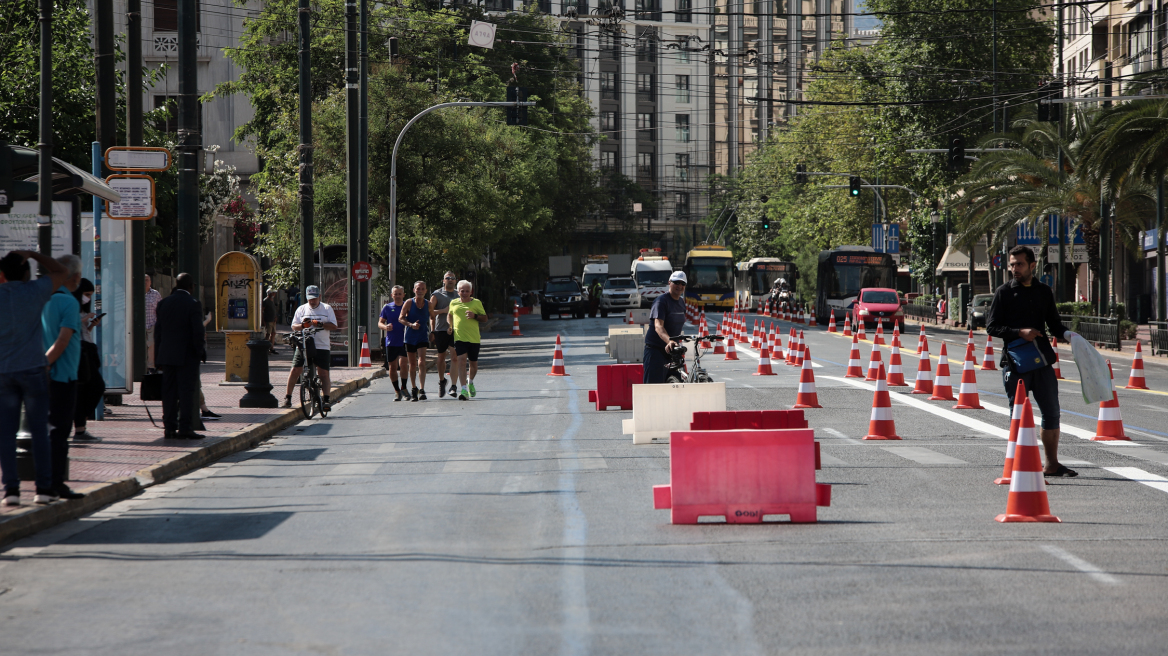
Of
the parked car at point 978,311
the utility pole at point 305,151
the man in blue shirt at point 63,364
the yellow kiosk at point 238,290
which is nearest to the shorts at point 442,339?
the utility pole at point 305,151

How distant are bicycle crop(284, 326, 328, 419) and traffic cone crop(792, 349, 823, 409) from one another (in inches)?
254

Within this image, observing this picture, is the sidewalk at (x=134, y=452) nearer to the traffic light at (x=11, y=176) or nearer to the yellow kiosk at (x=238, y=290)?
the traffic light at (x=11, y=176)

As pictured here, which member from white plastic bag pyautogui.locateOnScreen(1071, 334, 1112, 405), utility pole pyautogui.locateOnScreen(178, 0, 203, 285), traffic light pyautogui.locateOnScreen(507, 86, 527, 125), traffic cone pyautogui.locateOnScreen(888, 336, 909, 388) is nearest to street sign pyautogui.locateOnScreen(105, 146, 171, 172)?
utility pole pyautogui.locateOnScreen(178, 0, 203, 285)

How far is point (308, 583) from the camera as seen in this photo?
7074 millimetres

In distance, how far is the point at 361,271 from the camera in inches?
1152

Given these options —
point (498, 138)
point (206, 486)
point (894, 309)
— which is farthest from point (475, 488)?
point (894, 309)

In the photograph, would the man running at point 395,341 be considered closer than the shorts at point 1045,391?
No

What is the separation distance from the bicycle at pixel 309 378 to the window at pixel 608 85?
333 feet

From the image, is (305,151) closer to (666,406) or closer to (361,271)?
(361,271)

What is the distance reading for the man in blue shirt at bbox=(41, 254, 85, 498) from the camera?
9.95 meters

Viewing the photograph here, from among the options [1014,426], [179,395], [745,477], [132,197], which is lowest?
[745,477]

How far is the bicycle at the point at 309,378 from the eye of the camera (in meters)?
18.5

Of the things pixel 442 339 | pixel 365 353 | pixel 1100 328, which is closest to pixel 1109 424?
pixel 442 339

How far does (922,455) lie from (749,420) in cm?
324
